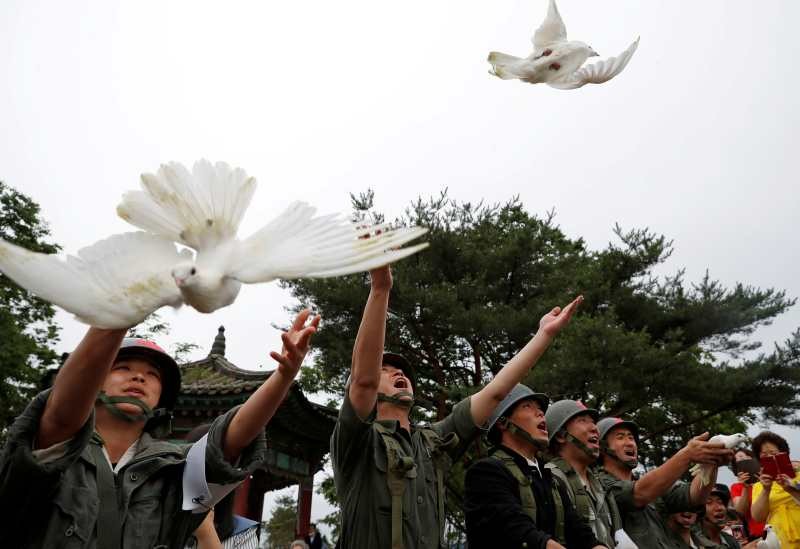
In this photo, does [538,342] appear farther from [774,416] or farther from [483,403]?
[774,416]

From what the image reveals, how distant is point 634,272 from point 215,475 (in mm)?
15994

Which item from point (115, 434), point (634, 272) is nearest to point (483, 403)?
point (115, 434)

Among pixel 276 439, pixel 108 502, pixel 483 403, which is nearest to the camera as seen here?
pixel 108 502

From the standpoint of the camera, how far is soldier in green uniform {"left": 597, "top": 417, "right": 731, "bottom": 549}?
4312mm

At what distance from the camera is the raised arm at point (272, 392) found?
256cm

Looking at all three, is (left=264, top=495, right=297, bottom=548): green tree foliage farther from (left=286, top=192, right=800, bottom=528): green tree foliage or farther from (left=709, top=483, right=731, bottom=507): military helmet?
(left=709, top=483, right=731, bottom=507): military helmet

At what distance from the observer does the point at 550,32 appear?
3.58 m

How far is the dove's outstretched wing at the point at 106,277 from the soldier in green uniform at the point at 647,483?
3656mm

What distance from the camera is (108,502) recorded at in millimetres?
2422

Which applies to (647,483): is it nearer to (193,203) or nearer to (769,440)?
(769,440)

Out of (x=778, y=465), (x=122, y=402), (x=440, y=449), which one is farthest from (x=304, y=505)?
(x=122, y=402)

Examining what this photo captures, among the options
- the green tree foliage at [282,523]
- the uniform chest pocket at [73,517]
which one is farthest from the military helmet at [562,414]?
the green tree foliage at [282,523]

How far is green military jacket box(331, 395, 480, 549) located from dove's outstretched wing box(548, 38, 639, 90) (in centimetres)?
211

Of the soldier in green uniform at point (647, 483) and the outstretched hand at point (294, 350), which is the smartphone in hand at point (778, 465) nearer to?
the soldier in green uniform at point (647, 483)
